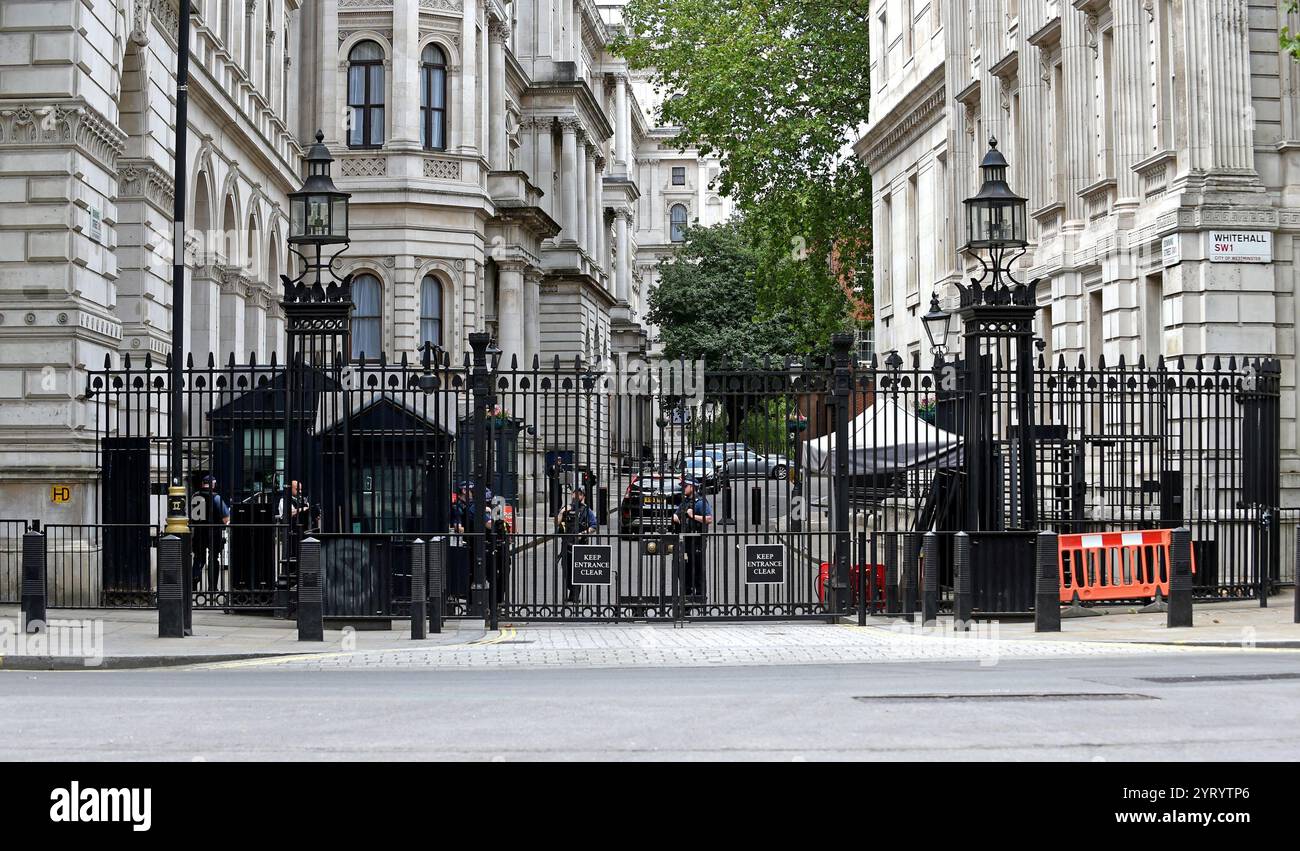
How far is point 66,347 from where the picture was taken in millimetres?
22000

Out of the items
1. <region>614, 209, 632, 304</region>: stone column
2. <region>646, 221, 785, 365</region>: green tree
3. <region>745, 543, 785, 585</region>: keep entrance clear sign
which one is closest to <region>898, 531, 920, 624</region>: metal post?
<region>745, 543, 785, 585</region>: keep entrance clear sign

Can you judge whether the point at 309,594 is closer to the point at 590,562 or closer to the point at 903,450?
the point at 590,562

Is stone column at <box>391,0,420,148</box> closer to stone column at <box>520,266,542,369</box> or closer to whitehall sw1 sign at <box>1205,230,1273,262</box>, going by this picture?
stone column at <box>520,266,542,369</box>

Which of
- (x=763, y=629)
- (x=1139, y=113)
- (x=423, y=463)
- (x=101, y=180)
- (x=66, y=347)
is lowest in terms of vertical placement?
(x=763, y=629)

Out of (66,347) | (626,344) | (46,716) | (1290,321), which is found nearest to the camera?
(46,716)

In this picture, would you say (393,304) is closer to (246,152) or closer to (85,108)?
(246,152)

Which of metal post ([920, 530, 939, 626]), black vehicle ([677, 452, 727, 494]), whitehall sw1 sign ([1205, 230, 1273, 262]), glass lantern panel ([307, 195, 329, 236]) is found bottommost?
metal post ([920, 530, 939, 626])

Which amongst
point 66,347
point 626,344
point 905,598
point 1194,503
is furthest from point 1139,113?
point 626,344

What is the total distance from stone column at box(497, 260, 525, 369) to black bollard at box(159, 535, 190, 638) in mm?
40517

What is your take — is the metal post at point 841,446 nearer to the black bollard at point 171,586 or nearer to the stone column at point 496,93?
the black bollard at point 171,586

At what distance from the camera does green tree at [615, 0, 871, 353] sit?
52906 millimetres

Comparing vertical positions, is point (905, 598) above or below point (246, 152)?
below
